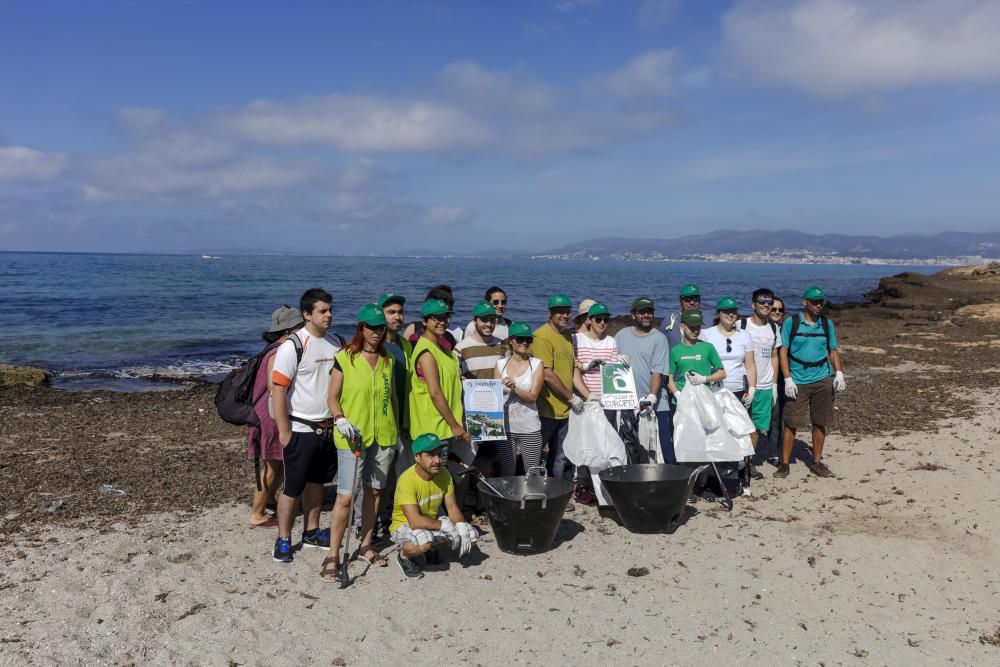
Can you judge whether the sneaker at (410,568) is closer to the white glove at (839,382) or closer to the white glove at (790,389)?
the white glove at (790,389)

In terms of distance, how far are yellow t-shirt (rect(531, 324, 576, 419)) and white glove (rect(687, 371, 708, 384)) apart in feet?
3.64

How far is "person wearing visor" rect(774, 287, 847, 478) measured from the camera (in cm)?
735

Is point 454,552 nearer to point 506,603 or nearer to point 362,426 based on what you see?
point 506,603

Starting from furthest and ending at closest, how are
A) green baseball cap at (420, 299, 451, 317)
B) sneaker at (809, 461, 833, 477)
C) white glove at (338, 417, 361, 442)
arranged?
sneaker at (809, 461, 833, 477), green baseball cap at (420, 299, 451, 317), white glove at (338, 417, 361, 442)

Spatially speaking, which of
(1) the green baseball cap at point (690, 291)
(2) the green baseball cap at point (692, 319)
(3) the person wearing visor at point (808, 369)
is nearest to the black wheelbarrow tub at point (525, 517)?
(2) the green baseball cap at point (692, 319)

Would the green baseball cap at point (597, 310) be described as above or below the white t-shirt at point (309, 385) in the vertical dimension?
above

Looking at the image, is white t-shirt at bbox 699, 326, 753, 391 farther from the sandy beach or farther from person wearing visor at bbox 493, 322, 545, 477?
person wearing visor at bbox 493, 322, 545, 477

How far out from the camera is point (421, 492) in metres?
5.33

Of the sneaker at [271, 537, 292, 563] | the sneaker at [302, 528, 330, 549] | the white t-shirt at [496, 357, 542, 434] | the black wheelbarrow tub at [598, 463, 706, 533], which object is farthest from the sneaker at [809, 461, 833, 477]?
the sneaker at [271, 537, 292, 563]

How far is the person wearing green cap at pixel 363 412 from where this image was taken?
4.99 metres

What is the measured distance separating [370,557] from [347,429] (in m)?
1.28

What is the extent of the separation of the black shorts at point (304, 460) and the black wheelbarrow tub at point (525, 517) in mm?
1287

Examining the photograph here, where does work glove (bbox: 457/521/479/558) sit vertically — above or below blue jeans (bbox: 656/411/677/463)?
below

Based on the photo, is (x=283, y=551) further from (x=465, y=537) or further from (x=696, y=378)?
(x=696, y=378)
